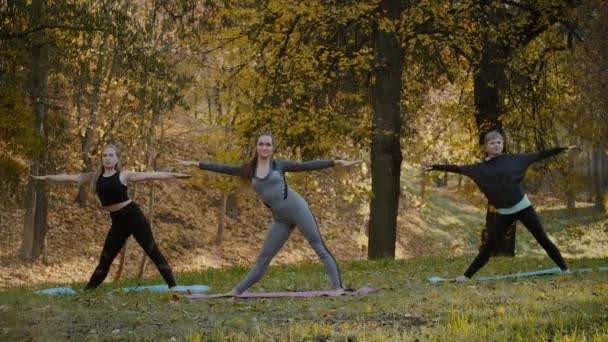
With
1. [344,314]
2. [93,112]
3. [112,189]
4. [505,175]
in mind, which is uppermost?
[93,112]

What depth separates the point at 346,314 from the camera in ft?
25.9

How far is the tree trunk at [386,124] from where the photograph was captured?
1716cm

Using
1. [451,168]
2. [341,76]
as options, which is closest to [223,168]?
[451,168]

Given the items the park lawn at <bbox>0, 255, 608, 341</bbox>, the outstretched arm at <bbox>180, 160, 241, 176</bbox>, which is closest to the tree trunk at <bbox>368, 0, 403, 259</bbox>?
the park lawn at <bbox>0, 255, 608, 341</bbox>

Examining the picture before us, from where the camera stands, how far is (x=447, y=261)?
17.5 m

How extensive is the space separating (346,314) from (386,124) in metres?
9.66

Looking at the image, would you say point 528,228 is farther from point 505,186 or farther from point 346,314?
point 346,314

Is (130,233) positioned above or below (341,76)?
below

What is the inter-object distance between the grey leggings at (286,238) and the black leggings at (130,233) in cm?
144

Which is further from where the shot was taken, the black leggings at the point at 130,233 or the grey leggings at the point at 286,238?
the black leggings at the point at 130,233

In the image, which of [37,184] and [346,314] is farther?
[37,184]

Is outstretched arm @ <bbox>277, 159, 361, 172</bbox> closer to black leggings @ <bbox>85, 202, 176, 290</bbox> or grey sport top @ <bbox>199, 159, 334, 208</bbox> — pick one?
grey sport top @ <bbox>199, 159, 334, 208</bbox>

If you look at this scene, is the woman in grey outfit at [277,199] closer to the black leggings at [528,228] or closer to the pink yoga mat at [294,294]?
the pink yoga mat at [294,294]

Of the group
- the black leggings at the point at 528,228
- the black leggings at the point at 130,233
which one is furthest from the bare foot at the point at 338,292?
the black leggings at the point at 528,228
